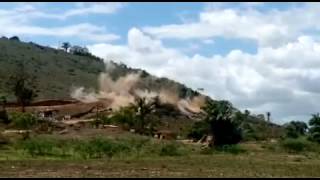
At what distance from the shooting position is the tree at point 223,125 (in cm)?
7994

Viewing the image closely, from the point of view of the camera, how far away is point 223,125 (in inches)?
3159

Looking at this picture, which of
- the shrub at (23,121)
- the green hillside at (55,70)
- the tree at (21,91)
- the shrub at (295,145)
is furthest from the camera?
the green hillside at (55,70)

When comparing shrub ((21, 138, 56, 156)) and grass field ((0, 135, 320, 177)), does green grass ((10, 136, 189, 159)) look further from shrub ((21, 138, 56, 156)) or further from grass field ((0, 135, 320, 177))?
grass field ((0, 135, 320, 177))

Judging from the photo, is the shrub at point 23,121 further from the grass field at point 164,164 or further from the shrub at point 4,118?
the grass field at point 164,164

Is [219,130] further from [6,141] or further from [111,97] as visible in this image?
[111,97]

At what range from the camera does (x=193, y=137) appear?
9219cm

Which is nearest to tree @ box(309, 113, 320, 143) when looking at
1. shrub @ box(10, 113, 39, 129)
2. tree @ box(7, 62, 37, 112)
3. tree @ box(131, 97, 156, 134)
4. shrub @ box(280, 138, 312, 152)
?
shrub @ box(280, 138, 312, 152)

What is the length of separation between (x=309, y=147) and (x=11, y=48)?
101m

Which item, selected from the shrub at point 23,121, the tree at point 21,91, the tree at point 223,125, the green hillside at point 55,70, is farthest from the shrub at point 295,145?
the green hillside at point 55,70

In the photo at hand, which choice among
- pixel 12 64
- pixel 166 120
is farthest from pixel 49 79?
pixel 166 120

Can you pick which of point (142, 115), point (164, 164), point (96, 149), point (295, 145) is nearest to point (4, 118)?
point (142, 115)

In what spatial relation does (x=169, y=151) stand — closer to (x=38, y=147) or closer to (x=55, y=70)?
(x=38, y=147)

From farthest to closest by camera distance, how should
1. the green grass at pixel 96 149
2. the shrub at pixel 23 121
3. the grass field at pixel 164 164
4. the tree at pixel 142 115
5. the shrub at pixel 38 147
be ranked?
the tree at pixel 142 115 < the shrub at pixel 23 121 < the shrub at pixel 38 147 < the green grass at pixel 96 149 < the grass field at pixel 164 164

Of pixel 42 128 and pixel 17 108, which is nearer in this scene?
pixel 42 128
